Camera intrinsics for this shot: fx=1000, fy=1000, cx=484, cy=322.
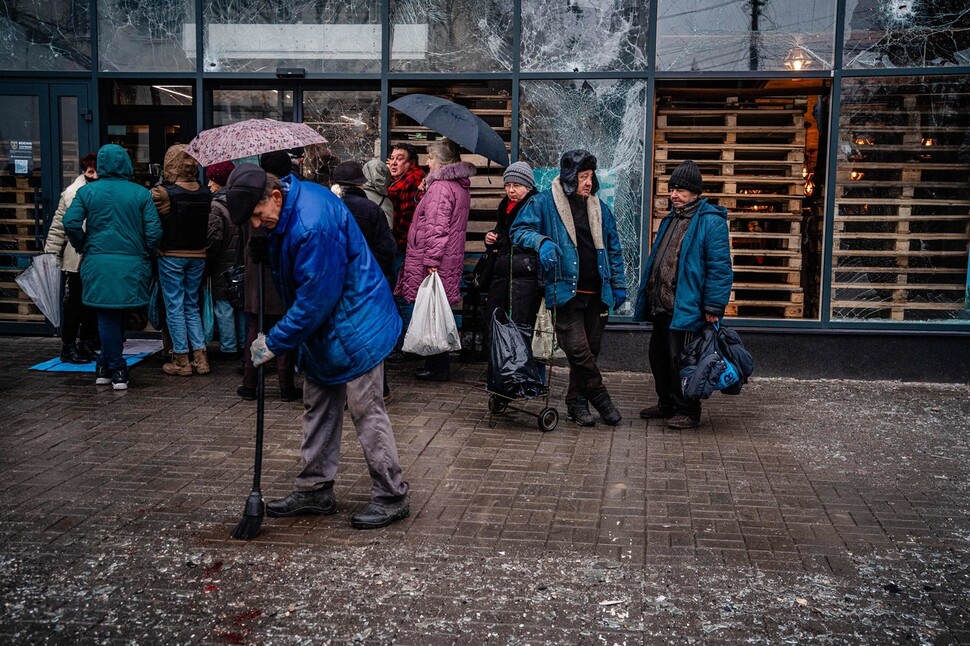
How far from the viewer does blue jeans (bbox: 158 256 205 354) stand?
8.98 m

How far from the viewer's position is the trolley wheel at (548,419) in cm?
731

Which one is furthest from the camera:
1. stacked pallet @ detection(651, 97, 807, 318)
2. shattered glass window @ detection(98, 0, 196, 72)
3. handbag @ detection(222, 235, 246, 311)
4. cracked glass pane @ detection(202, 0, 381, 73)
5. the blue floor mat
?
shattered glass window @ detection(98, 0, 196, 72)

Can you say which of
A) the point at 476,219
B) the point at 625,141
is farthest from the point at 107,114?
the point at 625,141

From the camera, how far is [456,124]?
8461 mm

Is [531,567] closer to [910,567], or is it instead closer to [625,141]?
[910,567]

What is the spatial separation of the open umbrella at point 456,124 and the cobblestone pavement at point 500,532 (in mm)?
2183

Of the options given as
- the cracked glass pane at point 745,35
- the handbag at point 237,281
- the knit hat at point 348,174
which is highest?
the cracked glass pane at point 745,35

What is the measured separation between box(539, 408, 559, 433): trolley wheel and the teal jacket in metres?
3.62

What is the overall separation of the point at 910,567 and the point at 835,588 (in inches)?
21.0

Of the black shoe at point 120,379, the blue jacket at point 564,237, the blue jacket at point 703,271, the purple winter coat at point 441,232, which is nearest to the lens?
the blue jacket at point 703,271

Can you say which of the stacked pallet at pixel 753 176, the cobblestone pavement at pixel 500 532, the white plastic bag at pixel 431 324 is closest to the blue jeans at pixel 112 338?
the cobblestone pavement at pixel 500 532

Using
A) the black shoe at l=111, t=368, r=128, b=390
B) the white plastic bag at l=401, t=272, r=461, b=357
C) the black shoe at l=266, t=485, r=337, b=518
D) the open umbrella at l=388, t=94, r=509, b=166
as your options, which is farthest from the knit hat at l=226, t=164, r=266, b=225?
the black shoe at l=111, t=368, r=128, b=390

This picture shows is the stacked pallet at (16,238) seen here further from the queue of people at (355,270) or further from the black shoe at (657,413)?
the black shoe at (657,413)

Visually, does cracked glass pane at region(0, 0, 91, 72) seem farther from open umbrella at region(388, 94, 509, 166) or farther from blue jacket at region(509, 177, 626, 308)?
blue jacket at region(509, 177, 626, 308)
